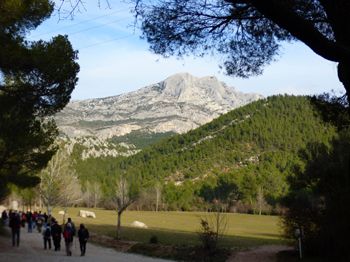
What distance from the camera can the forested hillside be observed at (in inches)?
3012

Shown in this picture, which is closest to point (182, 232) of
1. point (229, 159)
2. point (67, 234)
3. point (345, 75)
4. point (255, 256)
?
point (255, 256)

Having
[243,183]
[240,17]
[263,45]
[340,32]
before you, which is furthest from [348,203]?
[243,183]

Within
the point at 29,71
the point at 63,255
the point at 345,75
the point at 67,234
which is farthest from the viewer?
the point at 63,255

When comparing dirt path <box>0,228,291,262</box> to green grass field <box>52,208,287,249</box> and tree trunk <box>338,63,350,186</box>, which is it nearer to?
green grass field <box>52,208,287,249</box>

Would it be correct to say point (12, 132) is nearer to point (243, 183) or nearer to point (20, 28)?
point (20, 28)

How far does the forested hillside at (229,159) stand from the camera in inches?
3012

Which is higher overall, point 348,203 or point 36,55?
point 36,55

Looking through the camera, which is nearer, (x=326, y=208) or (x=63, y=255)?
(x=63, y=255)

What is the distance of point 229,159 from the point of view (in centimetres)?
10869

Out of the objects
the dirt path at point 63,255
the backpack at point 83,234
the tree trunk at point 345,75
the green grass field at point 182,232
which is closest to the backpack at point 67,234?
the backpack at point 83,234

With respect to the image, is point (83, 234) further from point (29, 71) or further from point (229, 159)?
point (229, 159)

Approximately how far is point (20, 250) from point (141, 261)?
530 centimetres

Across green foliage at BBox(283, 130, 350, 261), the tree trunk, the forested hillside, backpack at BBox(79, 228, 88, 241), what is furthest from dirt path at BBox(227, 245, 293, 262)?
the forested hillside

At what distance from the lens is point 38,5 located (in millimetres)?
10016
